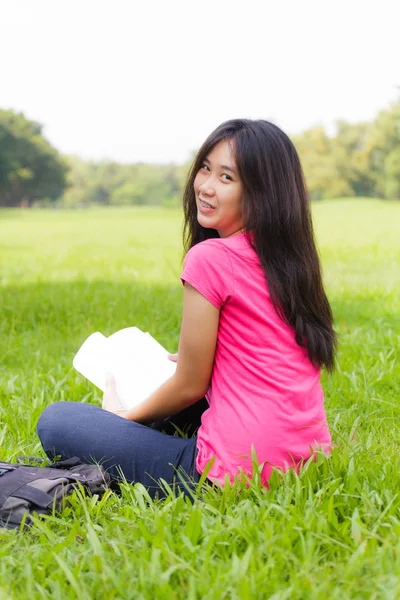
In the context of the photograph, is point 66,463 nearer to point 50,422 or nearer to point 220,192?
point 50,422

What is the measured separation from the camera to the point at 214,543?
178 centimetres

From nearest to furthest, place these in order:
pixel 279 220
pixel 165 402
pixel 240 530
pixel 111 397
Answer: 1. pixel 240 530
2. pixel 279 220
3. pixel 165 402
4. pixel 111 397

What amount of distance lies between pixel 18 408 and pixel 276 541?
1613 mm

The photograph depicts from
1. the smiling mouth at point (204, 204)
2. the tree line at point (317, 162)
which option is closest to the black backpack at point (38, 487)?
the smiling mouth at point (204, 204)

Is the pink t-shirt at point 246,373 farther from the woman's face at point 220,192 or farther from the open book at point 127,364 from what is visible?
the open book at point 127,364

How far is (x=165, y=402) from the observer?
Result: 2.24 meters

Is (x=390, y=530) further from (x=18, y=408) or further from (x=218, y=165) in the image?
(x=18, y=408)

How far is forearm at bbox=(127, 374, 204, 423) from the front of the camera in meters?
2.18

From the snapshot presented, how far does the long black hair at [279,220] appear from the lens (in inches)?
82.9

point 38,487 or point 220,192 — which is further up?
point 220,192

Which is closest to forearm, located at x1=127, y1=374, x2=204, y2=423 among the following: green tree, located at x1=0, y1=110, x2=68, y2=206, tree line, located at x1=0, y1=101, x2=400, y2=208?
tree line, located at x1=0, y1=101, x2=400, y2=208

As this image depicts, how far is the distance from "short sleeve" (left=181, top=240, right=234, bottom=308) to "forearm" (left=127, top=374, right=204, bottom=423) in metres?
0.31

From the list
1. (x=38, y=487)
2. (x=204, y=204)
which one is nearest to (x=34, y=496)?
(x=38, y=487)

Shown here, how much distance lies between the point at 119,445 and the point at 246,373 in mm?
486
